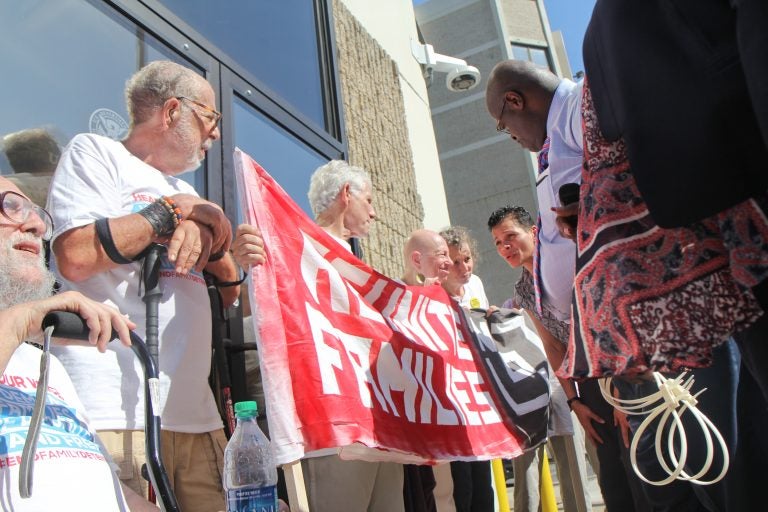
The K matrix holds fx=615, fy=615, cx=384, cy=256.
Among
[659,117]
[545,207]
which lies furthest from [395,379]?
[659,117]

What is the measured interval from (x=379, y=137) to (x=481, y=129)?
57.9 feet

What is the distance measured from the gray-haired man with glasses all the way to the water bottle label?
48cm

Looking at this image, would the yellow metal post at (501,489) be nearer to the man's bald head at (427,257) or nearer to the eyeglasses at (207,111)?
the man's bald head at (427,257)

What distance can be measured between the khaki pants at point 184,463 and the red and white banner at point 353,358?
233mm

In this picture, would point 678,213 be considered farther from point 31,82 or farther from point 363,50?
point 363,50

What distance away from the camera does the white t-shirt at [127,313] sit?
6.23ft

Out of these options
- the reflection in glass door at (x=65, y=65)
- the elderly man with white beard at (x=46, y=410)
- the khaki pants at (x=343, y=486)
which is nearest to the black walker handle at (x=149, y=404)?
the elderly man with white beard at (x=46, y=410)

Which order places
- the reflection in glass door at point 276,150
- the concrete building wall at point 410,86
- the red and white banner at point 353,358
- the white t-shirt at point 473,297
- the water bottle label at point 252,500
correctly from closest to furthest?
the water bottle label at point 252,500
the red and white banner at point 353,358
the reflection in glass door at point 276,150
the white t-shirt at point 473,297
the concrete building wall at point 410,86

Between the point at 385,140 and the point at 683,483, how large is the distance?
479 cm

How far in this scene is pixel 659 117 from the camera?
44.9 inches

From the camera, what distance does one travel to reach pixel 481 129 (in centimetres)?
2338

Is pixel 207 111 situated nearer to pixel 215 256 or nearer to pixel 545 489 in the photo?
pixel 215 256

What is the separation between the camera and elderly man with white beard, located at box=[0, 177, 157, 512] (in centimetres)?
134

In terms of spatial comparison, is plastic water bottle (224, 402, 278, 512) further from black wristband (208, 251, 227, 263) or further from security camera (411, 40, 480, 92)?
security camera (411, 40, 480, 92)
